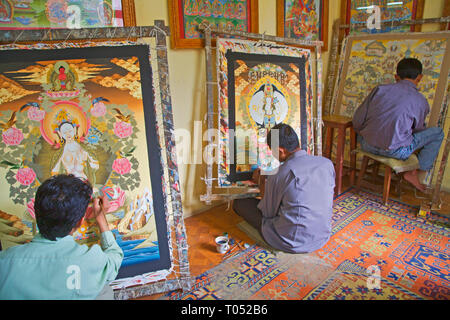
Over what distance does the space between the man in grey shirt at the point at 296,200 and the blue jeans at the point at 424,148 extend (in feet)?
3.68

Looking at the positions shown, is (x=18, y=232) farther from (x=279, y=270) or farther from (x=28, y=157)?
(x=279, y=270)

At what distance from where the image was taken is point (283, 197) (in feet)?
6.28

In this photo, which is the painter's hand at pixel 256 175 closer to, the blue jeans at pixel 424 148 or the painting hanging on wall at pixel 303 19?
the blue jeans at pixel 424 148

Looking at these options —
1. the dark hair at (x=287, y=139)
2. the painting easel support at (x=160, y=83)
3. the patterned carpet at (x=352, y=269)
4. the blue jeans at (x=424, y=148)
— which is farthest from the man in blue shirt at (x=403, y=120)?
the painting easel support at (x=160, y=83)

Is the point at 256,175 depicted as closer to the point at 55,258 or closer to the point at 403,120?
the point at 403,120

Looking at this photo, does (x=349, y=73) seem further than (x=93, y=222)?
Yes

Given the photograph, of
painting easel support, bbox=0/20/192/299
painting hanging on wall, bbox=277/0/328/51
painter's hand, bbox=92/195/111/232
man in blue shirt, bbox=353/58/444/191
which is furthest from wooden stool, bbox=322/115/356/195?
painter's hand, bbox=92/195/111/232

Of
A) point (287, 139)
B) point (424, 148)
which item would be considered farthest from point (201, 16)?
point (424, 148)

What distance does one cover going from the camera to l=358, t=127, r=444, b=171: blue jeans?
8.76ft

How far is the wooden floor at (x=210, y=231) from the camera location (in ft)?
6.88

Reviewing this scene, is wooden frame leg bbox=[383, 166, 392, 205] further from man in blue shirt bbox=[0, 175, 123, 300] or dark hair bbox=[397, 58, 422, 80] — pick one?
man in blue shirt bbox=[0, 175, 123, 300]

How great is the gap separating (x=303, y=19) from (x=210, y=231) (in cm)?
236

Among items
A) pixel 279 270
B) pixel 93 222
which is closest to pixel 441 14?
pixel 279 270

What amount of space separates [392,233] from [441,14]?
2.17 m
